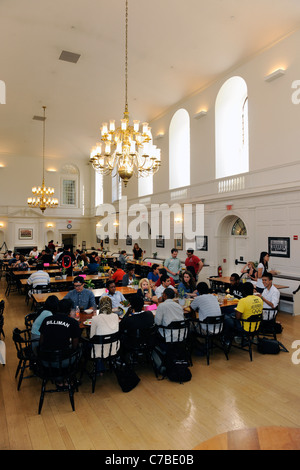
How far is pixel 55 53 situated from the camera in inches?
372

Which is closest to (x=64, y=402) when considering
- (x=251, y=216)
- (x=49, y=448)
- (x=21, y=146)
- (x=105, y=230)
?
(x=49, y=448)

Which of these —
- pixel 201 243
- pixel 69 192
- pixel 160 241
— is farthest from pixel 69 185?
pixel 201 243

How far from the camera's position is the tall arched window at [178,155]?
12656 mm

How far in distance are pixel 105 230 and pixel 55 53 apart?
11.0m

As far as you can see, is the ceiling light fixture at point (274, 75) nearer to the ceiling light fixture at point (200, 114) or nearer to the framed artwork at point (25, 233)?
the ceiling light fixture at point (200, 114)

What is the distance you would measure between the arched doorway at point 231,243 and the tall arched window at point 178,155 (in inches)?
138

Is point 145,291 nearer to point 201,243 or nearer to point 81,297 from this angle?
point 81,297

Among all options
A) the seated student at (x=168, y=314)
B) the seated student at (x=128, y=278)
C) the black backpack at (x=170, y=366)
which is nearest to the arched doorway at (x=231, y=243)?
the seated student at (x=128, y=278)

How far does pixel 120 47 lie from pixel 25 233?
43.9 ft

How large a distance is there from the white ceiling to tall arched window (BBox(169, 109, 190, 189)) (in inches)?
41.7

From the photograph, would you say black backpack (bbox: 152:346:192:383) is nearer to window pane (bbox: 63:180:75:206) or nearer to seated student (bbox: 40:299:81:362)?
seated student (bbox: 40:299:81:362)

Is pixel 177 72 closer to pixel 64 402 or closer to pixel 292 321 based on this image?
pixel 292 321

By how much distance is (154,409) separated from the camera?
10.7ft

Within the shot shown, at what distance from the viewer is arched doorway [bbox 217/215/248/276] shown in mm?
9602
